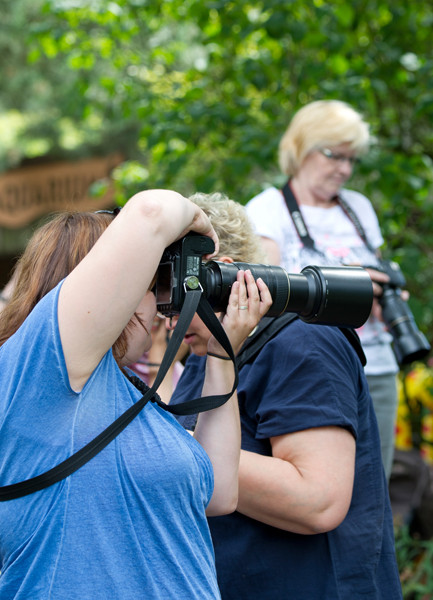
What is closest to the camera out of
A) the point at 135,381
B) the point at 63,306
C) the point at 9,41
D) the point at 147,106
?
the point at 63,306

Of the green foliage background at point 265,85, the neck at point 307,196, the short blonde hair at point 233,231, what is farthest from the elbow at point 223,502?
the green foliage background at point 265,85

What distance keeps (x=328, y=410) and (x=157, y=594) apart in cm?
54

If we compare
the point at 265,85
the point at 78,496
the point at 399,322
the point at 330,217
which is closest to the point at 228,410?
the point at 78,496

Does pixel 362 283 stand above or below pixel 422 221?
above

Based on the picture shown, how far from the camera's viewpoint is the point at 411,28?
365 centimetres

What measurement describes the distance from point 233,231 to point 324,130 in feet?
4.35

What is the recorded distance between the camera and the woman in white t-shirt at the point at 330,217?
271 cm

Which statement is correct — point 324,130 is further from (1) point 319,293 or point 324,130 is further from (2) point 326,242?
(1) point 319,293

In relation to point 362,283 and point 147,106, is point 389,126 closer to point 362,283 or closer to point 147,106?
point 147,106

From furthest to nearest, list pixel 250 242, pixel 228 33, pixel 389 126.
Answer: pixel 389 126 → pixel 228 33 → pixel 250 242

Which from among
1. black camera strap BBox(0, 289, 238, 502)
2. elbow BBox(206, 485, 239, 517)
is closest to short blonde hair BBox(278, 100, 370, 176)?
black camera strap BBox(0, 289, 238, 502)

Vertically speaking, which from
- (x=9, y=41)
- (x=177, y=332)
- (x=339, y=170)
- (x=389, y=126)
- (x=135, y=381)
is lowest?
(x=9, y=41)

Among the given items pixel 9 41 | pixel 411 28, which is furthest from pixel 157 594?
pixel 9 41

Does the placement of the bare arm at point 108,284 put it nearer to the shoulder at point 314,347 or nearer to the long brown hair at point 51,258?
the long brown hair at point 51,258
